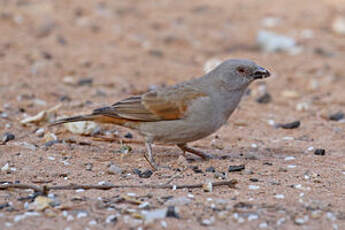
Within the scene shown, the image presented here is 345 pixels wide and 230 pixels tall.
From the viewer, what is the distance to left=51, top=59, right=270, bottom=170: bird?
602 cm

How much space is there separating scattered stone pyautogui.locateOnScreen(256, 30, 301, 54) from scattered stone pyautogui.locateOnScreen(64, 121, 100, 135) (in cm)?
580

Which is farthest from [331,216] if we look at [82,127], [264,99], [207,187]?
[264,99]


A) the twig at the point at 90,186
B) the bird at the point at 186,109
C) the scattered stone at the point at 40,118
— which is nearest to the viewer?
the twig at the point at 90,186

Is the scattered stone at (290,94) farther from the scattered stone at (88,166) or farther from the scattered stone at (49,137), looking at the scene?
the scattered stone at (88,166)

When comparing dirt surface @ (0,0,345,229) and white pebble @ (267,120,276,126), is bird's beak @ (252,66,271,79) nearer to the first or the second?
dirt surface @ (0,0,345,229)

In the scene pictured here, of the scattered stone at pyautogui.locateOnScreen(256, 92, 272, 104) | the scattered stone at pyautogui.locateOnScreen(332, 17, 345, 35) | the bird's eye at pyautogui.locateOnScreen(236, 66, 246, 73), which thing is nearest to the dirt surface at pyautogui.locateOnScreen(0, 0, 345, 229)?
the scattered stone at pyautogui.locateOnScreen(256, 92, 272, 104)

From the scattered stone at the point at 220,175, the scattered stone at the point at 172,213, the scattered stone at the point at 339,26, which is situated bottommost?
the scattered stone at the point at 172,213

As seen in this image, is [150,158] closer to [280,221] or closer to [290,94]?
[280,221]

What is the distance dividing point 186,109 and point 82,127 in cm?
141

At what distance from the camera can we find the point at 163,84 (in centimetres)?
961

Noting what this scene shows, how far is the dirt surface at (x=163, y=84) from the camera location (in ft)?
15.1

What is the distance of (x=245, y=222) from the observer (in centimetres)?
443

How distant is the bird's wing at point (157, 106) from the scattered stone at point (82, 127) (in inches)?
25.7

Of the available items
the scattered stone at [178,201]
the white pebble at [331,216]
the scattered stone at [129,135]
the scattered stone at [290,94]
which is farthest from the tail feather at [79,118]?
the scattered stone at [290,94]
